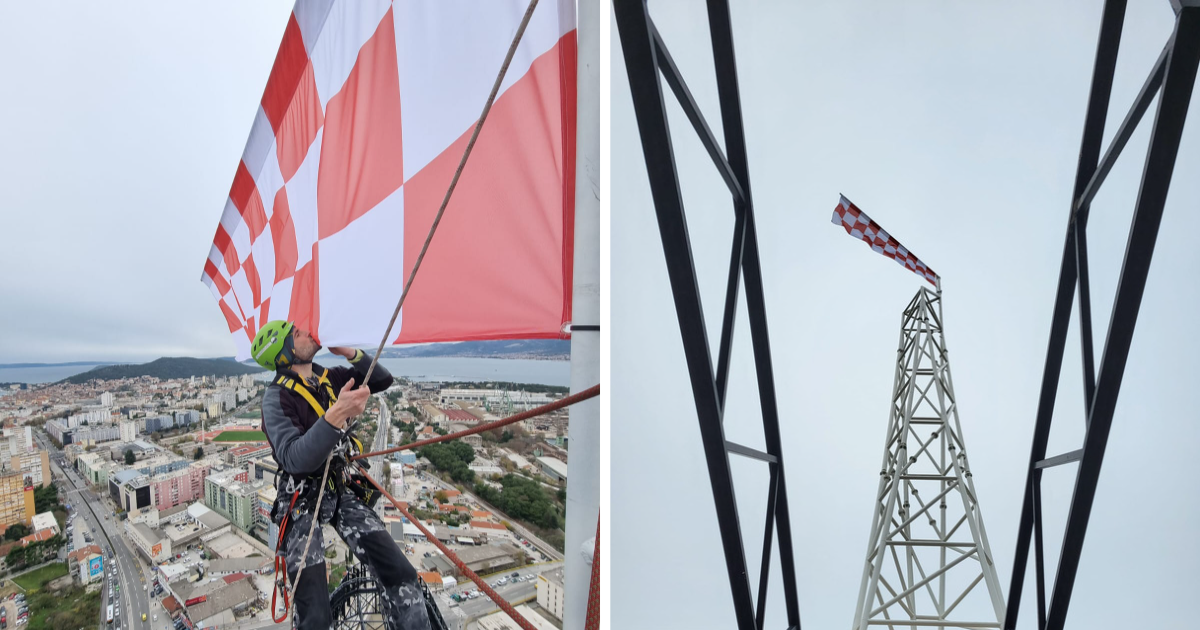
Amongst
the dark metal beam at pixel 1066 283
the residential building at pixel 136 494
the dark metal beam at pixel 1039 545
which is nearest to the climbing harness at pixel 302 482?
the residential building at pixel 136 494

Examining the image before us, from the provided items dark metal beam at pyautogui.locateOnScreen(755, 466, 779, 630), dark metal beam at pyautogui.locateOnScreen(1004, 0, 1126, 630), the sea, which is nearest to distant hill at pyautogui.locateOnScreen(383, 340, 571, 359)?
the sea

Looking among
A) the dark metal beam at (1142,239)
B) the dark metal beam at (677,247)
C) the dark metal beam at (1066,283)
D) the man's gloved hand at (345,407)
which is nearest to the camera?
the dark metal beam at (677,247)

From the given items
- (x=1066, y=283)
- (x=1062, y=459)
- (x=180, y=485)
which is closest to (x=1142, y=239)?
(x=1062, y=459)

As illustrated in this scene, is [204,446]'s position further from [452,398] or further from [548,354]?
→ [548,354]

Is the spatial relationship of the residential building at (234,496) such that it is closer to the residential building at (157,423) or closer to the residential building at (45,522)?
the residential building at (157,423)

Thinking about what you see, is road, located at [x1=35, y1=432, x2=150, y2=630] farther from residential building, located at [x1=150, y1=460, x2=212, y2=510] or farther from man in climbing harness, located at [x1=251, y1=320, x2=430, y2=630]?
man in climbing harness, located at [x1=251, y1=320, x2=430, y2=630]

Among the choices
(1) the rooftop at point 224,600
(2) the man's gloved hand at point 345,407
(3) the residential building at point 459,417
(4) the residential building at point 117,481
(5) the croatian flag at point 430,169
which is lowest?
(1) the rooftop at point 224,600
